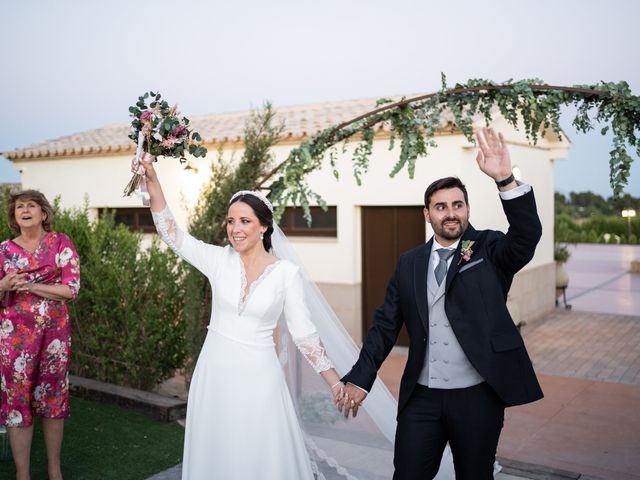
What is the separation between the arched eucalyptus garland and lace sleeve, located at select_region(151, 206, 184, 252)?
5.94 ft

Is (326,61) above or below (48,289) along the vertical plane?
above

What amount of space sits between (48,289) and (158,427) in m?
2.14

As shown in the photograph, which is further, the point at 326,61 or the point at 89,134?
the point at 326,61

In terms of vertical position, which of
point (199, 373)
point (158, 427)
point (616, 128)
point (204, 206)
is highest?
point (616, 128)

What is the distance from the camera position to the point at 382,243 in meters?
10.1

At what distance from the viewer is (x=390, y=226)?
10.0 m

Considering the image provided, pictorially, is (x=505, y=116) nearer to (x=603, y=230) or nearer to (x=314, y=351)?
(x=314, y=351)

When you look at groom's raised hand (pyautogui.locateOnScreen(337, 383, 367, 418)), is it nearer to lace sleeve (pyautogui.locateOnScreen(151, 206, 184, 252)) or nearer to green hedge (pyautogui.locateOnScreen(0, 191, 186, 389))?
lace sleeve (pyautogui.locateOnScreen(151, 206, 184, 252))

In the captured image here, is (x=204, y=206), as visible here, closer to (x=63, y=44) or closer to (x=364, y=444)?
(x=364, y=444)

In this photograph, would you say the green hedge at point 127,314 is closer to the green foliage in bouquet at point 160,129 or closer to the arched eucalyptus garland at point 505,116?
the arched eucalyptus garland at point 505,116

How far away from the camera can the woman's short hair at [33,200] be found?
4.14m

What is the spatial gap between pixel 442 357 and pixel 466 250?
1.70ft

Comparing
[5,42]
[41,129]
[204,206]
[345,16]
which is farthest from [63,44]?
[204,206]

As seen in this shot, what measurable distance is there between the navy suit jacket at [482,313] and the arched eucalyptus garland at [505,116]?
1665mm
